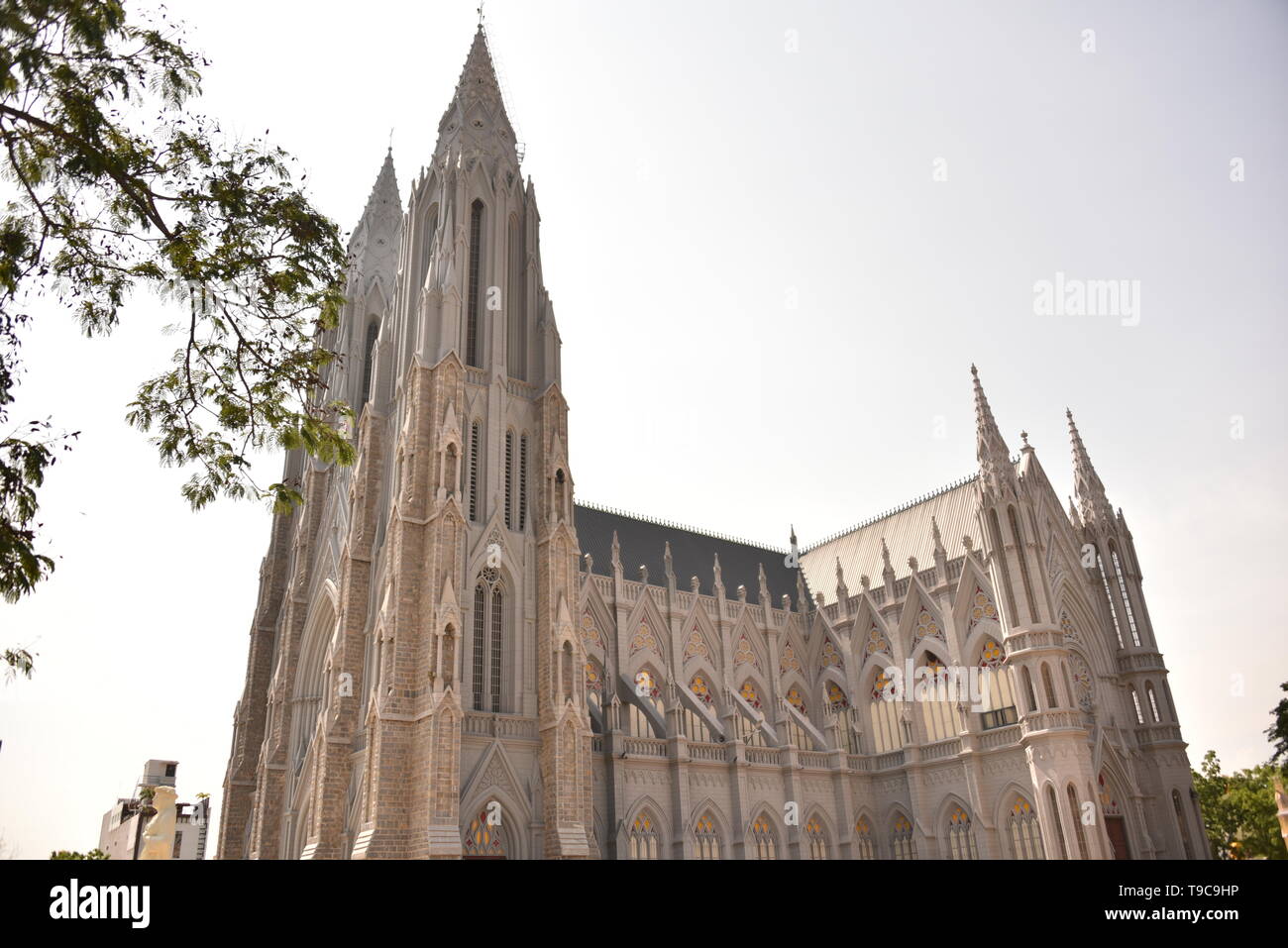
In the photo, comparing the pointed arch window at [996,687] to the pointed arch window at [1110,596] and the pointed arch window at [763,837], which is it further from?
the pointed arch window at [763,837]

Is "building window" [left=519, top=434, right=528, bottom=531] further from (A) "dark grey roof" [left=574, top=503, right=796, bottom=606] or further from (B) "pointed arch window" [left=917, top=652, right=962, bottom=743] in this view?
(B) "pointed arch window" [left=917, top=652, right=962, bottom=743]

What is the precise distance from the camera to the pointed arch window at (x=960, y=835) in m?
35.5

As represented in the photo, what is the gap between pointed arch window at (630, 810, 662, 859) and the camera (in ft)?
102

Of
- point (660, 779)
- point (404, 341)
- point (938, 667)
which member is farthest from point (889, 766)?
point (404, 341)

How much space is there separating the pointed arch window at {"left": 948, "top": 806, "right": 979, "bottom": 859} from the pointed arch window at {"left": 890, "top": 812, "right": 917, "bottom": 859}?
155 centimetres

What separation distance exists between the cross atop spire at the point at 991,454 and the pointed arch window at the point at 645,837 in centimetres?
1987

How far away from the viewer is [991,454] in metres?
38.6

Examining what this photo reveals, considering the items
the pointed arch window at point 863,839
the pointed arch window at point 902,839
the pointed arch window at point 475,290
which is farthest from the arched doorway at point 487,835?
the pointed arch window at point 902,839

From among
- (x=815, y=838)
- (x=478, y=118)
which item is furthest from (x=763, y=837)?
(x=478, y=118)

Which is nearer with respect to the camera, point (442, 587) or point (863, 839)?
point (442, 587)

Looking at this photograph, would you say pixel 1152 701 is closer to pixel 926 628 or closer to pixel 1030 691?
pixel 1030 691

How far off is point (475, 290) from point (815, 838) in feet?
86.4
